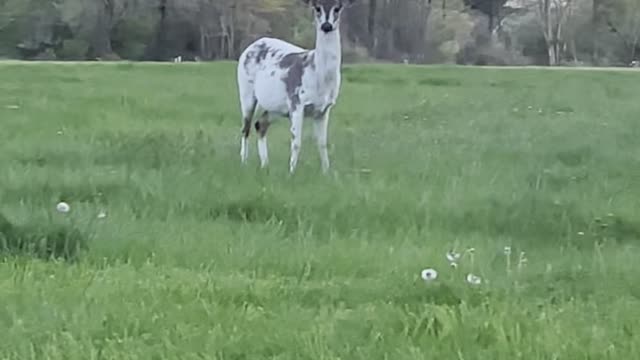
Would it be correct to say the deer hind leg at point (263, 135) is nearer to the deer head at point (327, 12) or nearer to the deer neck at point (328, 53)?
the deer neck at point (328, 53)

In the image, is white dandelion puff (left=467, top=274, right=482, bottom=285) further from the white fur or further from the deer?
the white fur

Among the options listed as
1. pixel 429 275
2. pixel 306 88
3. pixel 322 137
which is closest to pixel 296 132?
pixel 322 137

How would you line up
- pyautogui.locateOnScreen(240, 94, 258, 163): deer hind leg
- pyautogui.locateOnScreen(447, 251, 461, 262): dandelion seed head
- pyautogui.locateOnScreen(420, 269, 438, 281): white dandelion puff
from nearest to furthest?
pyautogui.locateOnScreen(420, 269, 438, 281): white dandelion puff
pyautogui.locateOnScreen(447, 251, 461, 262): dandelion seed head
pyautogui.locateOnScreen(240, 94, 258, 163): deer hind leg

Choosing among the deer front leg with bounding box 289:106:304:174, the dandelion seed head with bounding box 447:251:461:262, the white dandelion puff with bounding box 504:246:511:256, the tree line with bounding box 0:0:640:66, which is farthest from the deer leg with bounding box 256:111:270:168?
the tree line with bounding box 0:0:640:66

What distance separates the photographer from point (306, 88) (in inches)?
456

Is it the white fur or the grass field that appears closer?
the grass field

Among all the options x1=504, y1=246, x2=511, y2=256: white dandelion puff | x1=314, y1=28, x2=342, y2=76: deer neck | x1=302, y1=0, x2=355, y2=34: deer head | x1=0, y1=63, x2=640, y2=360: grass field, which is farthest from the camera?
x1=314, y1=28, x2=342, y2=76: deer neck

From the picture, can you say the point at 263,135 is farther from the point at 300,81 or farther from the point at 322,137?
the point at 322,137

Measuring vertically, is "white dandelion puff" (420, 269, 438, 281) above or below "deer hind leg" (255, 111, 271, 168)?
above

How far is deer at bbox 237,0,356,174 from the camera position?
11320 mm

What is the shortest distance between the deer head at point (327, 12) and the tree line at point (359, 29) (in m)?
43.3

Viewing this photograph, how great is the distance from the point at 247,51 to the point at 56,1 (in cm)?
4754

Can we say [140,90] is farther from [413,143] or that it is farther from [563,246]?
[563,246]

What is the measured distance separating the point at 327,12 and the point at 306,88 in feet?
2.72
